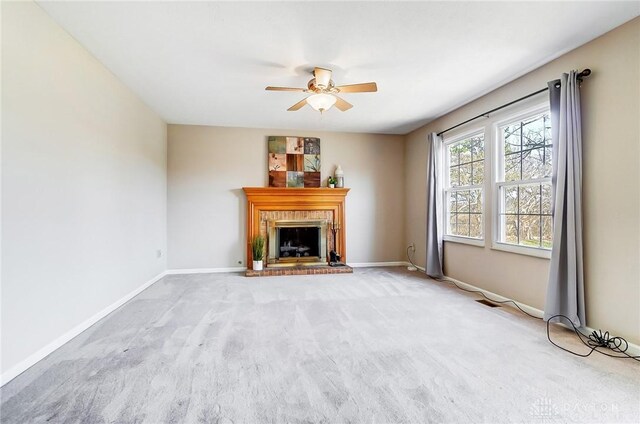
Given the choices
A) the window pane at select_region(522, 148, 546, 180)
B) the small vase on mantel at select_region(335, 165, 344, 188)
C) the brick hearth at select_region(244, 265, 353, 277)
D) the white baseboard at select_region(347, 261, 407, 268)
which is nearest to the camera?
the window pane at select_region(522, 148, 546, 180)

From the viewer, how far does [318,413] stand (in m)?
1.49

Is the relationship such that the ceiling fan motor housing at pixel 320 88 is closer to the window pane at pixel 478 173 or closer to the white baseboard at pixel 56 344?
the window pane at pixel 478 173

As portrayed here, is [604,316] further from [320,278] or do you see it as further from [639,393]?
[320,278]

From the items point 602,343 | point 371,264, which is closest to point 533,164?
point 602,343

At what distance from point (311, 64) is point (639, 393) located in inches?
134

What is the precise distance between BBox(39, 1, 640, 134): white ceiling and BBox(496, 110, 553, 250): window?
0.59 m

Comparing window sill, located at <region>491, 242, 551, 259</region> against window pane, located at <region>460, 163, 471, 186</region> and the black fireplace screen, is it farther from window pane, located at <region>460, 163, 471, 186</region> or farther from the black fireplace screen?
the black fireplace screen

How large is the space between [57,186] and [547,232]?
4433 mm

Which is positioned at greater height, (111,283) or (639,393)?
(111,283)

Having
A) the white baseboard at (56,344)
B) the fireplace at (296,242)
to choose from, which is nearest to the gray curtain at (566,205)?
the fireplace at (296,242)

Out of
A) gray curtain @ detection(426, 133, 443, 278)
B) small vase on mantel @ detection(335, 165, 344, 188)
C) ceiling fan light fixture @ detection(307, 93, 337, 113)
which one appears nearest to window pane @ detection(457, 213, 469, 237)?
gray curtain @ detection(426, 133, 443, 278)

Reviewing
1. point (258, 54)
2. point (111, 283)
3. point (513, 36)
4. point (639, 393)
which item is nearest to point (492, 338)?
point (639, 393)

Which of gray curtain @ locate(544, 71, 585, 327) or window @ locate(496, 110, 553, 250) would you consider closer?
gray curtain @ locate(544, 71, 585, 327)

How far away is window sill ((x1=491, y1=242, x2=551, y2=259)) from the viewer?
111 inches
